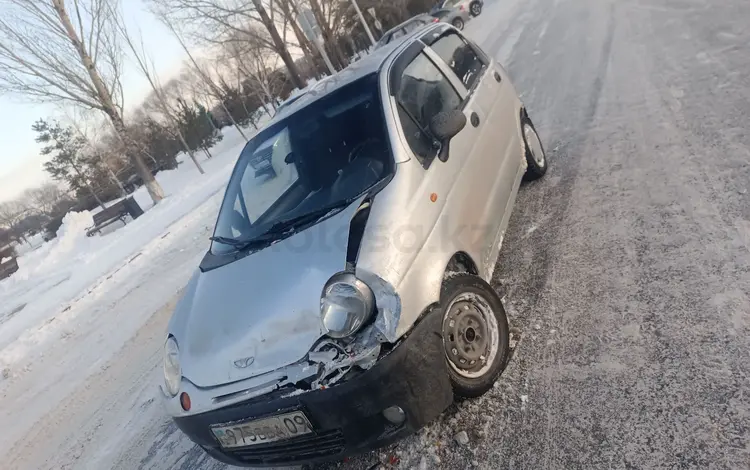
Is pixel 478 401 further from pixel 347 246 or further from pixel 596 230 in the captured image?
pixel 596 230

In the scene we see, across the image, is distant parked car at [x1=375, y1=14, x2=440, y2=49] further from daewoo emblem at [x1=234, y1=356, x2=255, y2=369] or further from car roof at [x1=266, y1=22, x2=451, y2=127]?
daewoo emblem at [x1=234, y1=356, x2=255, y2=369]

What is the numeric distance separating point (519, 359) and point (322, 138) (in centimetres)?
195

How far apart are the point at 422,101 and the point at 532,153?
73.0 inches

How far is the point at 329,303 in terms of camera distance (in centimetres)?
245

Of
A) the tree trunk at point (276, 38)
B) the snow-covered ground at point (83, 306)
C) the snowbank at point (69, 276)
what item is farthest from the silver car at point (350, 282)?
the tree trunk at point (276, 38)

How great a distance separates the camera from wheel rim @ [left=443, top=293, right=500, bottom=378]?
8.71 feet

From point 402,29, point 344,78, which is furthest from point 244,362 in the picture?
point 402,29

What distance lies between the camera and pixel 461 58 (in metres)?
4.45

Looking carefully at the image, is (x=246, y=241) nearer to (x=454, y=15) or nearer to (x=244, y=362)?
(x=244, y=362)

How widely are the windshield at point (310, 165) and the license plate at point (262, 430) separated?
122 centimetres

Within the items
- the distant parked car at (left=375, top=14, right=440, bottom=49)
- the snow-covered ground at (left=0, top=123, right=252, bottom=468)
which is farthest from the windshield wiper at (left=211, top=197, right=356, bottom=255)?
the distant parked car at (left=375, top=14, right=440, bottom=49)

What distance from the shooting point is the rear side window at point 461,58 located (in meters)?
4.21

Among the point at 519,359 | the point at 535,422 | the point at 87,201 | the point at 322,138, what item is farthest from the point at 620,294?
the point at 87,201

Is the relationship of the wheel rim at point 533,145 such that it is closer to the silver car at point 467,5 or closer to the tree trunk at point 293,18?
the silver car at point 467,5
